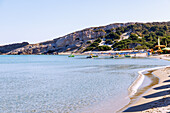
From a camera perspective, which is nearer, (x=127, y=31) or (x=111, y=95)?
(x=111, y=95)

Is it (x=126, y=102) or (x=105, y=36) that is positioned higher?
(x=105, y=36)

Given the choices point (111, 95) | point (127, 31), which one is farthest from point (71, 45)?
point (111, 95)

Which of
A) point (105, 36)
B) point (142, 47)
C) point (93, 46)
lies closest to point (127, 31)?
point (105, 36)

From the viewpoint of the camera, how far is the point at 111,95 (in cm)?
1641

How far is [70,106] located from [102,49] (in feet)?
454

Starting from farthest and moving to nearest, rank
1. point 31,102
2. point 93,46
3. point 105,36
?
point 105,36 < point 93,46 < point 31,102

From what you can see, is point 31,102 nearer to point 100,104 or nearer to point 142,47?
point 100,104

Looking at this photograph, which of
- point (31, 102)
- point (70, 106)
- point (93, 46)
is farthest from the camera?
point (93, 46)

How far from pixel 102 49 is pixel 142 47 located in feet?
86.0

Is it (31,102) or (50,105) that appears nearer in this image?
(50,105)

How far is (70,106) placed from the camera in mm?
13523

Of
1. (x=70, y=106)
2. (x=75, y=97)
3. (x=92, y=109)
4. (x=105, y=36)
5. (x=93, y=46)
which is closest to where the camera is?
(x=92, y=109)

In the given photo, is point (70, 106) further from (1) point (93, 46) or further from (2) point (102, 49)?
(1) point (93, 46)

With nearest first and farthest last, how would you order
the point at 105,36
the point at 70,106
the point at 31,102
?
the point at 70,106 < the point at 31,102 < the point at 105,36
